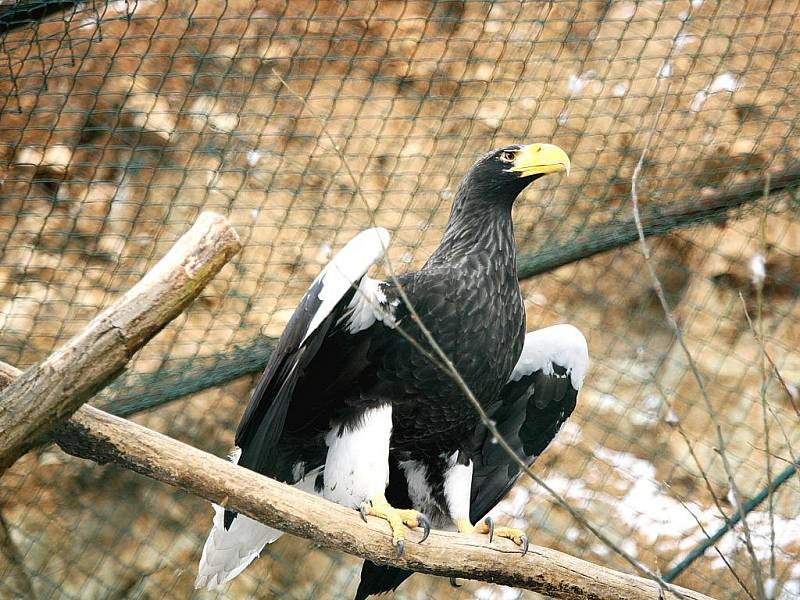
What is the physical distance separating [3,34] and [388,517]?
188 cm

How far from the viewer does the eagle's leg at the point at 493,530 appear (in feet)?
8.24

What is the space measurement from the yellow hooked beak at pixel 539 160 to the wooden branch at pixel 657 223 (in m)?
0.76

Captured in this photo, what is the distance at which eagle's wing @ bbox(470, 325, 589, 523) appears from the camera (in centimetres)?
302

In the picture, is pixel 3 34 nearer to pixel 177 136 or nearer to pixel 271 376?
pixel 271 376

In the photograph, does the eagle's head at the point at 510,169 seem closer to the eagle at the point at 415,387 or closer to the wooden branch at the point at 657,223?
the eagle at the point at 415,387

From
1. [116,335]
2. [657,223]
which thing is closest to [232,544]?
[116,335]

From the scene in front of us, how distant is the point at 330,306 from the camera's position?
241 centimetres

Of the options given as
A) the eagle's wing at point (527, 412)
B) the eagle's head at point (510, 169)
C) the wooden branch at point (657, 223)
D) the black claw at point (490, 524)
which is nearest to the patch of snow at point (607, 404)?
the wooden branch at point (657, 223)

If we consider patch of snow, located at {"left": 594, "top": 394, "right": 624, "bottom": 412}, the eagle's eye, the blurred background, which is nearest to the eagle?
the eagle's eye

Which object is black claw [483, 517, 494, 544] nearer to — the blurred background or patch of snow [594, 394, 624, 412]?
the blurred background

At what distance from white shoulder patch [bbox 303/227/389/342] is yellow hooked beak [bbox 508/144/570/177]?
2.15 feet

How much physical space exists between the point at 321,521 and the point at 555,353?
45.0 inches

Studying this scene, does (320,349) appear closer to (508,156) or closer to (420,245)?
(508,156)

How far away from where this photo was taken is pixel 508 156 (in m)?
3.00
